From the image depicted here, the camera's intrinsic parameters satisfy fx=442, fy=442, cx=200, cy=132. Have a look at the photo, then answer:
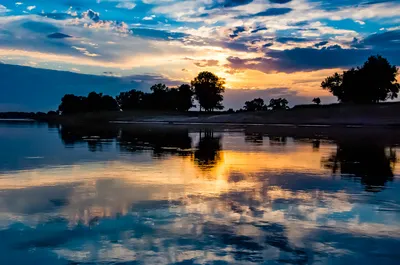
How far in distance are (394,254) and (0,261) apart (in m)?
6.99

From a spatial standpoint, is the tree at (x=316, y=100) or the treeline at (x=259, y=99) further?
the tree at (x=316, y=100)

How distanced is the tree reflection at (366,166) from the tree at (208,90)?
5214 inches

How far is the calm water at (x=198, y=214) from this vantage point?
8.02m

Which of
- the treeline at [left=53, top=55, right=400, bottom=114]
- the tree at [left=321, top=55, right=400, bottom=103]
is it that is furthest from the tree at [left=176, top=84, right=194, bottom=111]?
the tree at [left=321, top=55, right=400, bottom=103]

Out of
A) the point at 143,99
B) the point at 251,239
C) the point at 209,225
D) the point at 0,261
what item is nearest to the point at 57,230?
the point at 0,261

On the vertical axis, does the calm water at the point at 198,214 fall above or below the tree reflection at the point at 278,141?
below

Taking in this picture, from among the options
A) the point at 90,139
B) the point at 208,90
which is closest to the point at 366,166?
the point at 90,139

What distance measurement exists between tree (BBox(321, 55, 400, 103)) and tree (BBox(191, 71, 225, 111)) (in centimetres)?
5398

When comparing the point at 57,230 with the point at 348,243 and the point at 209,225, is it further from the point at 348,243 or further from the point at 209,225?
the point at 348,243

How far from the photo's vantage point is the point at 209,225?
386 inches

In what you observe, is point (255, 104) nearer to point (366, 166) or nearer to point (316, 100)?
point (316, 100)

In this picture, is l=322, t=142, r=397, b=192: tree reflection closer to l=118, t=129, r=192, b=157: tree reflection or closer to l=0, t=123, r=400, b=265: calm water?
l=0, t=123, r=400, b=265: calm water

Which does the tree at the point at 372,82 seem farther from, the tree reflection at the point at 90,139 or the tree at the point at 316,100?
the tree reflection at the point at 90,139

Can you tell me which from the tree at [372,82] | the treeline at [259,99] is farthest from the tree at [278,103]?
the tree at [372,82]
